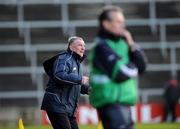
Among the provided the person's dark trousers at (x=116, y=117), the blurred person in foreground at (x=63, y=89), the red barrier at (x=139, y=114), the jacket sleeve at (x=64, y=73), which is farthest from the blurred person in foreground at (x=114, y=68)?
the red barrier at (x=139, y=114)

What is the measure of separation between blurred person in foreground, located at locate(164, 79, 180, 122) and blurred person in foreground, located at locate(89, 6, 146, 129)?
17.8 m

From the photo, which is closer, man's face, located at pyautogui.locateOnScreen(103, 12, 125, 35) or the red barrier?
man's face, located at pyautogui.locateOnScreen(103, 12, 125, 35)

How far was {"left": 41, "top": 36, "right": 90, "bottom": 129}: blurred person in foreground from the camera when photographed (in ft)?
32.8

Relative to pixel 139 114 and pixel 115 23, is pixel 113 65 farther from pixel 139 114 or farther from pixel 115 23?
pixel 139 114

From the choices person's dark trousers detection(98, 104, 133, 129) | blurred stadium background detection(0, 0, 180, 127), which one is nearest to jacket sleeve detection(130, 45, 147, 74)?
person's dark trousers detection(98, 104, 133, 129)

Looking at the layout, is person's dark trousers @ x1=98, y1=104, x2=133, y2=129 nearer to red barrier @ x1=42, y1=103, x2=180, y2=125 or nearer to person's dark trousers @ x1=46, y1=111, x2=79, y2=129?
person's dark trousers @ x1=46, y1=111, x2=79, y2=129

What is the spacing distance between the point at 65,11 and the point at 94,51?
20.3m

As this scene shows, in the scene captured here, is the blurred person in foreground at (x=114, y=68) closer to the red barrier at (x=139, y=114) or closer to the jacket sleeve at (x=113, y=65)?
the jacket sleeve at (x=113, y=65)

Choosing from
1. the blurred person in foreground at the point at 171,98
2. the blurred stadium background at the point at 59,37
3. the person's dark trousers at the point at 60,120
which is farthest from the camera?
the blurred stadium background at the point at 59,37

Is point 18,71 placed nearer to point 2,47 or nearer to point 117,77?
point 2,47

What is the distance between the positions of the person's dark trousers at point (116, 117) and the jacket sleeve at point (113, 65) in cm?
29

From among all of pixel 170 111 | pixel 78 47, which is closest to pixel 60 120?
pixel 78 47

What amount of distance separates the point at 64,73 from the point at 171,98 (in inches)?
601

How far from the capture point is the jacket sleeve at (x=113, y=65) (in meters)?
6.98
